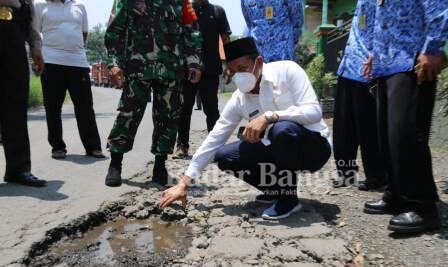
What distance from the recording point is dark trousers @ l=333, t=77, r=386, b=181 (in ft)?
11.6

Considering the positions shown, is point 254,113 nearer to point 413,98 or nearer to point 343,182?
point 413,98

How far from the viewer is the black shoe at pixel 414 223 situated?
8.14ft

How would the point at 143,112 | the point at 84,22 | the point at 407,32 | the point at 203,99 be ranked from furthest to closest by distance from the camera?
the point at 84,22
the point at 203,99
the point at 143,112
the point at 407,32

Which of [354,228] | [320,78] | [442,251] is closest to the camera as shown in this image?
[442,251]

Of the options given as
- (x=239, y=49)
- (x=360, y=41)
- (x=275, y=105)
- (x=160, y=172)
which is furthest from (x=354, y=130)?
(x=160, y=172)

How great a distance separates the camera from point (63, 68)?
4.71 m

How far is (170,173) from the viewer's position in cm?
424

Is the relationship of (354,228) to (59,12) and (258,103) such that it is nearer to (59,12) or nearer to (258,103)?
(258,103)

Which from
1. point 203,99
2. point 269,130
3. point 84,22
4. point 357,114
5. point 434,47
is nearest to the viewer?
point 434,47

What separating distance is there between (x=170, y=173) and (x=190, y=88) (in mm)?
1082

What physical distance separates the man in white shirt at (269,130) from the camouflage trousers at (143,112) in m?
0.72

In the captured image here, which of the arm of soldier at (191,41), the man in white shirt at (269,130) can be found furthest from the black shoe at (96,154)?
the man in white shirt at (269,130)

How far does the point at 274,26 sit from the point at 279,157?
5.39 ft

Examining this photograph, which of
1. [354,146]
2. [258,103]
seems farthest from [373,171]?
[258,103]
